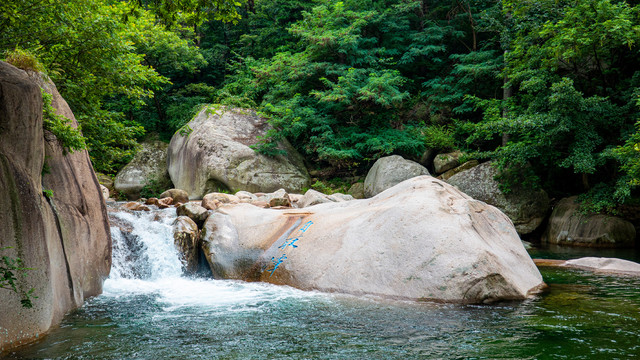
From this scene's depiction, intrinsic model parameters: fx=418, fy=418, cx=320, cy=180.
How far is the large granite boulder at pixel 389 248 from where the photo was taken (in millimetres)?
6727

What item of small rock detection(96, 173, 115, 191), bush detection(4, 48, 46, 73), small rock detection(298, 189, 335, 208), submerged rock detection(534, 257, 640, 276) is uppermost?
bush detection(4, 48, 46, 73)

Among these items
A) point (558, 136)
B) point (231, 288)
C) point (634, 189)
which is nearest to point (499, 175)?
point (558, 136)

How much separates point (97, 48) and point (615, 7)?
1458 cm

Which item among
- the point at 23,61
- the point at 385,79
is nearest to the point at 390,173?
the point at 385,79

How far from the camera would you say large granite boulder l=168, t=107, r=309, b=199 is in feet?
58.4

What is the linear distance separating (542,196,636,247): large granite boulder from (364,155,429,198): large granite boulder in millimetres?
5039

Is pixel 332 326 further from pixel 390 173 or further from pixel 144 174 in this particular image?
pixel 144 174

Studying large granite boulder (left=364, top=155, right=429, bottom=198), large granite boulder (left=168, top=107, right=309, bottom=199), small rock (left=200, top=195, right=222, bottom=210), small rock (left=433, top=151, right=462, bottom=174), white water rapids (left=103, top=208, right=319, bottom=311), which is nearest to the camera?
white water rapids (left=103, top=208, right=319, bottom=311)

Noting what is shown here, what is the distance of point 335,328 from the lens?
5344 millimetres

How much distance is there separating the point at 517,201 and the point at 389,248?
33.9 feet

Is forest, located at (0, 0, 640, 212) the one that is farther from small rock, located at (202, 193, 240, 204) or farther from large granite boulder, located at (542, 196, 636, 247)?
small rock, located at (202, 193, 240, 204)

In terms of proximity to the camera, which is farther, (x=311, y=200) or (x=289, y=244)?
(x=311, y=200)

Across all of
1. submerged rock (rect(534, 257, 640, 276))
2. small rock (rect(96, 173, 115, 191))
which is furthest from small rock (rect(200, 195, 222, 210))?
small rock (rect(96, 173, 115, 191))

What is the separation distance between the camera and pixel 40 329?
16.2ft
